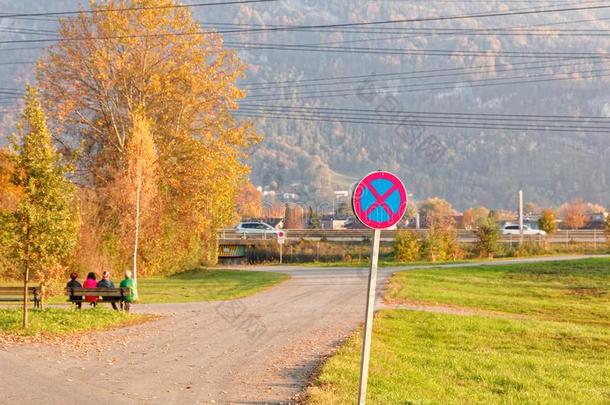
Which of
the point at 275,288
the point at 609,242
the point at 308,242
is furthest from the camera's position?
the point at 308,242

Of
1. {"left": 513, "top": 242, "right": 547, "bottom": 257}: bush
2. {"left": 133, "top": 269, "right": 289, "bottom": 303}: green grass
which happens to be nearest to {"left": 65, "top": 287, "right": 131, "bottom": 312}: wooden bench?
{"left": 133, "top": 269, "right": 289, "bottom": 303}: green grass

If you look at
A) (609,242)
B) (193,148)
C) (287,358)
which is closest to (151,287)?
(193,148)

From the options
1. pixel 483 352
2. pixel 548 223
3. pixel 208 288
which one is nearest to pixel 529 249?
pixel 548 223

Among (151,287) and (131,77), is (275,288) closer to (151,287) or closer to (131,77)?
(151,287)

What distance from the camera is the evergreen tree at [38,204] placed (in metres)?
19.0

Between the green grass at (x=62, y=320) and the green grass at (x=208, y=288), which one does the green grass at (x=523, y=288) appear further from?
the green grass at (x=62, y=320)

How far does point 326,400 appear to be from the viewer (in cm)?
1085

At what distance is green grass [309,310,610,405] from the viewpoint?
41.1 feet

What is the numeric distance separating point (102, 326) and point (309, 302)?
9.30 meters

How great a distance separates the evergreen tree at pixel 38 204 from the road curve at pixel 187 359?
230 centimetres

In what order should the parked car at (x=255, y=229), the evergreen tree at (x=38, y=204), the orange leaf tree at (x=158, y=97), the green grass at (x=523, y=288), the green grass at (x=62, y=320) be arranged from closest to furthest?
1. the green grass at (x=62, y=320)
2. the evergreen tree at (x=38, y=204)
3. the green grass at (x=523, y=288)
4. the orange leaf tree at (x=158, y=97)
5. the parked car at (x=255, y=229)

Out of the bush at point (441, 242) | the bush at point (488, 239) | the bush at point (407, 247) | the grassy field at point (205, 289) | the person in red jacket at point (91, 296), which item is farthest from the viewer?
the bush at point (488, 239)

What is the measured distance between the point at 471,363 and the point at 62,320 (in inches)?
383

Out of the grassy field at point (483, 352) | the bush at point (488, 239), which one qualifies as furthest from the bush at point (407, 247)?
the grassy field at point (483, 352)
